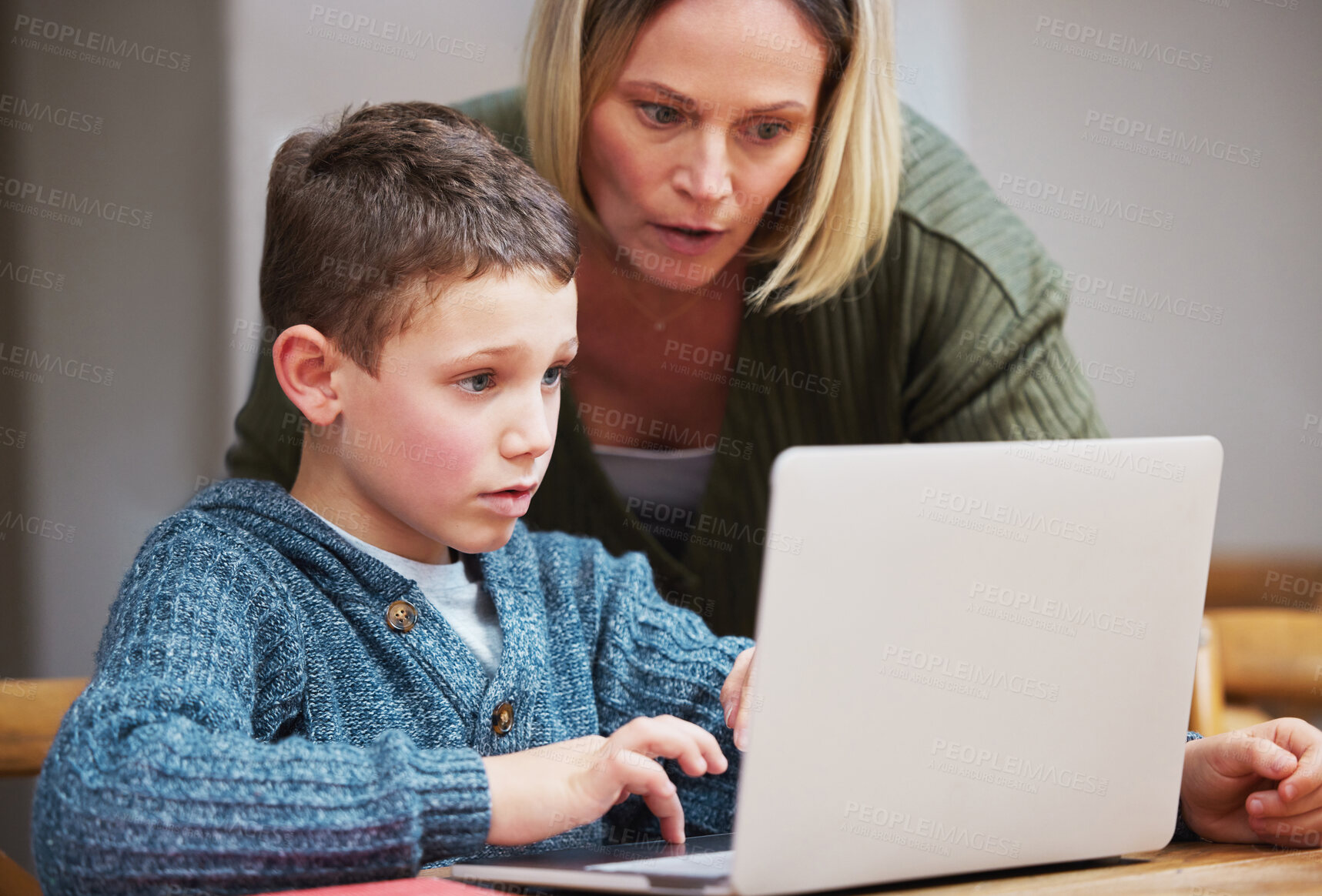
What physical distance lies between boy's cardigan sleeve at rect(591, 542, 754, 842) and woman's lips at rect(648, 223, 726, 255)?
1.51ft

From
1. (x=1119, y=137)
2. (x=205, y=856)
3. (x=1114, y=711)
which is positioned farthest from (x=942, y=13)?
(x=205, y=856)

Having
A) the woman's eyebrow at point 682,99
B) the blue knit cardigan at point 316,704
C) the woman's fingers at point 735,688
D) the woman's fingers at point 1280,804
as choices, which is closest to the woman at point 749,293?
the woman's eyebrow at point 682,99

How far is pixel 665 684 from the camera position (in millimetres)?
1012

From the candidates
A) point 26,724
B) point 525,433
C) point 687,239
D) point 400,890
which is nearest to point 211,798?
point 400,890

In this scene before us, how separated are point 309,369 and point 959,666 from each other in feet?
1.88

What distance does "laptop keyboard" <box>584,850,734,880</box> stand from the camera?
2.14 ft

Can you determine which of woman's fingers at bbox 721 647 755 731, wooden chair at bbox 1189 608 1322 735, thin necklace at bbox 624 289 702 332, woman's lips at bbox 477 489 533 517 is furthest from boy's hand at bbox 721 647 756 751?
wooden chair at bbox 1189 608 1322 735

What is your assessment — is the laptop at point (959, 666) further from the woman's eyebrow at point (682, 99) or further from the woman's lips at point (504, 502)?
the woman's eyebrow at point (682, 99)

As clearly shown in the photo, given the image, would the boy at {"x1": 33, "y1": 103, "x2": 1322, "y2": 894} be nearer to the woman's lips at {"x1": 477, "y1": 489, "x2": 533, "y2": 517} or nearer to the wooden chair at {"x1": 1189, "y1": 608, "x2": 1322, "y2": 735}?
the woman's lips at {"x1": 477, "y1": 489, "x2": 533, "y2": 517}

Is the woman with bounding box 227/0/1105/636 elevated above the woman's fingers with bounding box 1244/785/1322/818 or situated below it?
above

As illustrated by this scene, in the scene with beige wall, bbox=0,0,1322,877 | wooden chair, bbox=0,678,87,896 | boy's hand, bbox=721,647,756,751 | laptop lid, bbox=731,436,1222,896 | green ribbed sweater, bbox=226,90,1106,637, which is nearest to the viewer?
laptop lid, bbox=731,436,1222,896

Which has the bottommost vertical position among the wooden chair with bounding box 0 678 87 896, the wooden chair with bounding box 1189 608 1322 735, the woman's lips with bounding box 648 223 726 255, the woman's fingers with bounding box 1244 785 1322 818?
the wooden chair with bounding box 1189 608 1322 735

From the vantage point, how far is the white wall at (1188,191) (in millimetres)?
2072

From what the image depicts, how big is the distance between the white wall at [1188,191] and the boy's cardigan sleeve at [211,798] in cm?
166
